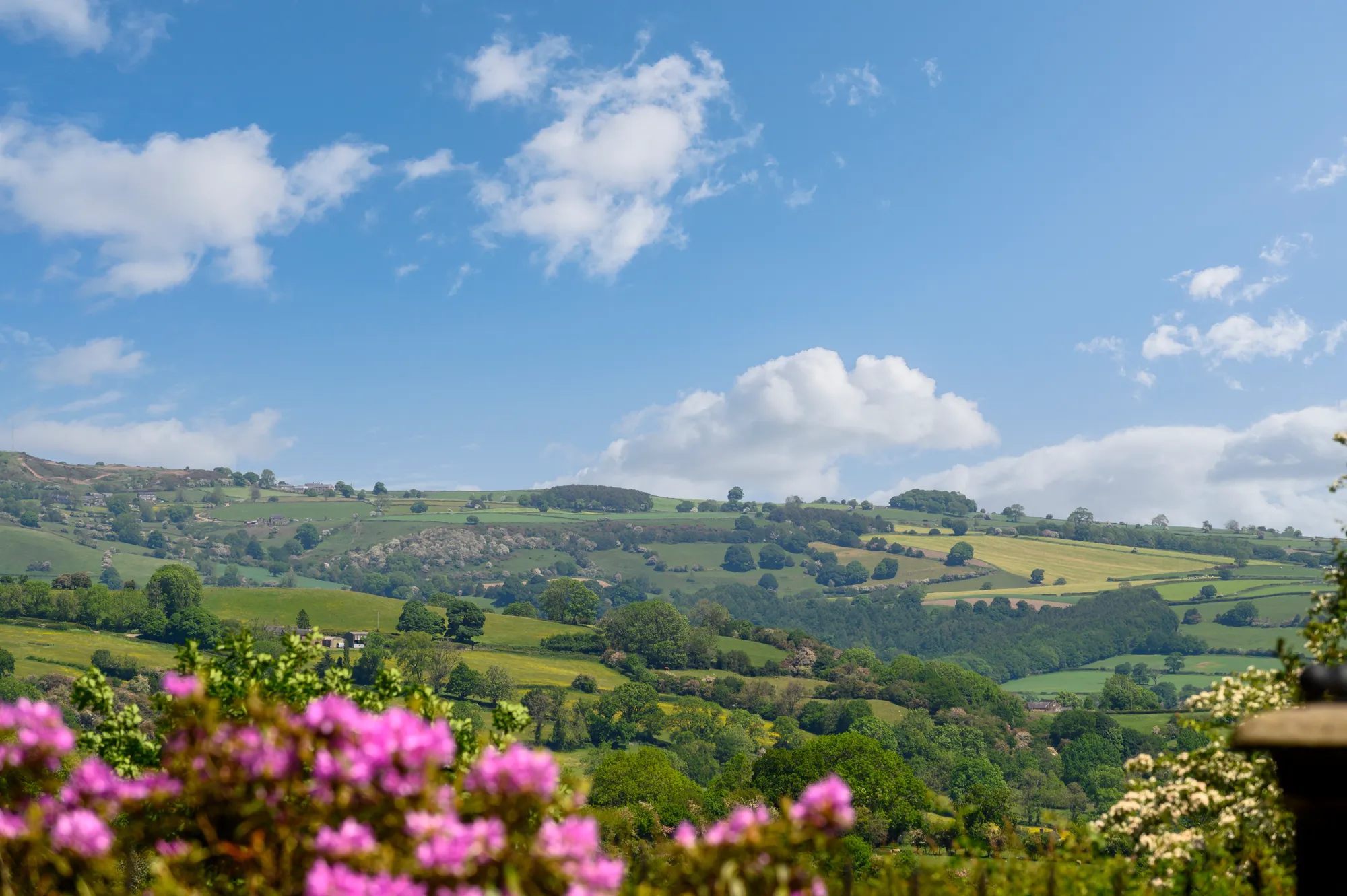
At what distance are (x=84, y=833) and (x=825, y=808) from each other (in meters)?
4.24

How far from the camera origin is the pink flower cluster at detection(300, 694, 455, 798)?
18.7 feet

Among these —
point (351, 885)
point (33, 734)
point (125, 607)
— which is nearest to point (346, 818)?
point (351, 885)

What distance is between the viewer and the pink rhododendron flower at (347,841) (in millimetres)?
5457

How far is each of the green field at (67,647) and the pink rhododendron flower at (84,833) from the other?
152 meters

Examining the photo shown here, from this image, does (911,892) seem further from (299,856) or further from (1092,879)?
(299,856)

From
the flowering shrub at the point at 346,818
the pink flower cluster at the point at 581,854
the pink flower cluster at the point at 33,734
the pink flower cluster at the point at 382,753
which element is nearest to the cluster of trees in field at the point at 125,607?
the pink flower cluster at the point at 33,734

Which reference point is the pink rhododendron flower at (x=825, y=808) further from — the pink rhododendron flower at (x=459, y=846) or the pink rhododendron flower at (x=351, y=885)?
the pink rhododendron flower at (x=351, y=885)

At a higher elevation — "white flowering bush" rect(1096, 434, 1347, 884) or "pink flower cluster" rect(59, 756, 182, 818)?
"pink flower cluster" rect(59, 756, 182, 818)

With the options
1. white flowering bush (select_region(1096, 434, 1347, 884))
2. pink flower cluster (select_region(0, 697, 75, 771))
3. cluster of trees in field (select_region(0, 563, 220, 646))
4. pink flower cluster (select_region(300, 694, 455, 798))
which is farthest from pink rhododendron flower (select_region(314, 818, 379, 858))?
cluster of trees in field (select_region(0, 563, 220, 646))

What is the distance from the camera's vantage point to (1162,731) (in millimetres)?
161500

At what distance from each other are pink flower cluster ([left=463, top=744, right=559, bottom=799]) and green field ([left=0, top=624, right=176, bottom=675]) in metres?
153

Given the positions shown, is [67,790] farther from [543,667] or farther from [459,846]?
[543,667]

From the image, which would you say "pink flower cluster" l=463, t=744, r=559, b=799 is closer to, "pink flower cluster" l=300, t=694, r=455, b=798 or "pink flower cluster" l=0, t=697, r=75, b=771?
"pink flower cluster" l=300, t=694, r=455, b=798

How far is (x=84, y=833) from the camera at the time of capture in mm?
5922
